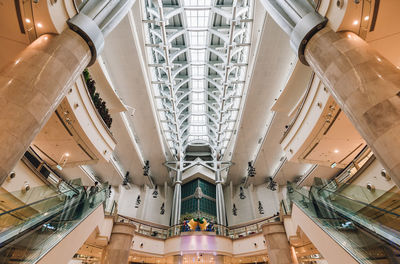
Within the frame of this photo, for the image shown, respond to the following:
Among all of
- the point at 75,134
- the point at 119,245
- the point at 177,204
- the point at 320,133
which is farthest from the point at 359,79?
→ the point at 177,204

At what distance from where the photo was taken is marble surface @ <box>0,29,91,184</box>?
10.1 feet

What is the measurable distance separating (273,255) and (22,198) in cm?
1077

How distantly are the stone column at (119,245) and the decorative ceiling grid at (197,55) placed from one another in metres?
10.0

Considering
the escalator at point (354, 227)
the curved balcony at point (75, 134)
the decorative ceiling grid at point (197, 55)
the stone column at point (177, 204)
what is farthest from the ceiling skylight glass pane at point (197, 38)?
the escalator at point (354, 227)

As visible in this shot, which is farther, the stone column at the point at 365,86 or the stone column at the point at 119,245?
the stone column at the point at 119,245

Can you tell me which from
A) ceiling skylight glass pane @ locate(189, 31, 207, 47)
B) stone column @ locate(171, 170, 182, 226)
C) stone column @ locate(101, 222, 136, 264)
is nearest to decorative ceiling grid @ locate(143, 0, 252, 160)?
ceiling skylight glass pane @ locate(189, 31, 207, 47)

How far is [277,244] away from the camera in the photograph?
10.4 meters

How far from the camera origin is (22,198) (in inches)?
183

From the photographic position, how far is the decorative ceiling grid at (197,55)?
1398cm

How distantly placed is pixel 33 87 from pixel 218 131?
1800 centimetres

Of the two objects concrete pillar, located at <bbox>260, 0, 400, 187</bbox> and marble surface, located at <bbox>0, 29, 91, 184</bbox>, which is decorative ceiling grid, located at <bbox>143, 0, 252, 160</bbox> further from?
marble surface, located at <bbox>0, 29, 91, 184</bbox>

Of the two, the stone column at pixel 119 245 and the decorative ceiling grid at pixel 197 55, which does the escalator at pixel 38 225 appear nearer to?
the stone column at pixel 119 245

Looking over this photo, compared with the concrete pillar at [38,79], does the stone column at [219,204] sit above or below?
above

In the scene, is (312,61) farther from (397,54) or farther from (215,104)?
(215,104)
